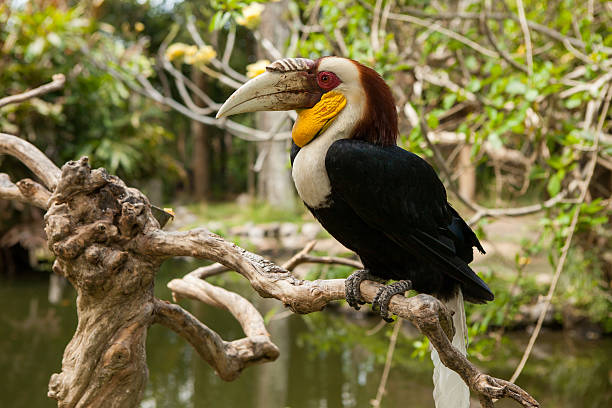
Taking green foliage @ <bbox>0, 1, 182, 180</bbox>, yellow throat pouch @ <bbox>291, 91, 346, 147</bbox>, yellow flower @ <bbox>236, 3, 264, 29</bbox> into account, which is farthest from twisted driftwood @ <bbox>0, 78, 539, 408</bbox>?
green foliage @ <bbox>0, 1, 182, 180</bbox>

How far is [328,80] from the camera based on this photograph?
1.11 metres

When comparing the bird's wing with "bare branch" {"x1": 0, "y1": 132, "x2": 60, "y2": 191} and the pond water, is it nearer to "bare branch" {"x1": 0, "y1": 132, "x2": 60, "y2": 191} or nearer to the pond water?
"bare branch" {"x1": 0, "y1": 132, "x2": 60, "y2": 191}

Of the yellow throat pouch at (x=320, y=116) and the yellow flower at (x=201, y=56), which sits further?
the yellow flower at (x=201, y=56)

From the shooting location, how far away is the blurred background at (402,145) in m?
1.94

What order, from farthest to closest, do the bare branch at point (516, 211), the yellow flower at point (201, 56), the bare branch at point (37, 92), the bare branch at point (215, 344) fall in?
the yellow flower at point (201, 56) < the bare branch at point (516, 211) < the bare branch at point (37, 92) < the bare branch at point (215, 344)

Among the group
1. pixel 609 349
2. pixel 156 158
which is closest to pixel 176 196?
pixel 156 158

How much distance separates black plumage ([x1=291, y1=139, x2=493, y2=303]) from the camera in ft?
3.47

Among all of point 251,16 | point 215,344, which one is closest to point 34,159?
point 215,344

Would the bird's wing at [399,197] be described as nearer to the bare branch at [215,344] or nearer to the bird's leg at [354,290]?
the bird's leg at [354,290]

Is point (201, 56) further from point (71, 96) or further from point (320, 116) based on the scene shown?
point (71, 96)

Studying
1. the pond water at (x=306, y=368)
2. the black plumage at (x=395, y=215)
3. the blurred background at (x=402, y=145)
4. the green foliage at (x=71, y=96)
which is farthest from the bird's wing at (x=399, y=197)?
the green foliage at (x=71, y=96)

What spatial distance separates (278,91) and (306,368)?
101 inches

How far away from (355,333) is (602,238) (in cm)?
174

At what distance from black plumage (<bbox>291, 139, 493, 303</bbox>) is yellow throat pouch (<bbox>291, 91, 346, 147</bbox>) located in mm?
63
